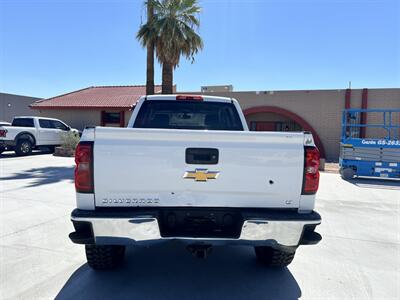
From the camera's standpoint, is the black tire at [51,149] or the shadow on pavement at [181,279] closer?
the shadow on pavement at [181,279]

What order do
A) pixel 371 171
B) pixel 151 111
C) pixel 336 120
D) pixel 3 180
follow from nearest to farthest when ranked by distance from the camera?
pixel 151 111
pixel 3 180
pixel 371 171
pixel 336 120

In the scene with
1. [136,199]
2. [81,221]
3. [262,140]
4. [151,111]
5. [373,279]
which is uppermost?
[151,111]

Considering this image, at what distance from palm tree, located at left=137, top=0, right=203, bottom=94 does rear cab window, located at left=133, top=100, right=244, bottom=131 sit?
34.3 feet

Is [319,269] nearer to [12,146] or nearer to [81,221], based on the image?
[81,221]

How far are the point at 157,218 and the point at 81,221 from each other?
657mm

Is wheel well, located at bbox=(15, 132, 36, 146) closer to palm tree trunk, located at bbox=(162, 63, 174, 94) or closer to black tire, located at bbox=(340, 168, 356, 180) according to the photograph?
palm tree trunk, located at bbox=(162, 63, 174, 94)

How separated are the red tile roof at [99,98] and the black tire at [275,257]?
18.9 metres

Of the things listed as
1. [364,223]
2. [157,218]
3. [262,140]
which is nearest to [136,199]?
[157,218]

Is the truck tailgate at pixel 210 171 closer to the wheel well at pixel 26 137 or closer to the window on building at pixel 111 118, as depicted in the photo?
the wheel well at pixel 26 137

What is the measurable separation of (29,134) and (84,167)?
48.9ft

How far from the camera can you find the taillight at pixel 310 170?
2668 mm

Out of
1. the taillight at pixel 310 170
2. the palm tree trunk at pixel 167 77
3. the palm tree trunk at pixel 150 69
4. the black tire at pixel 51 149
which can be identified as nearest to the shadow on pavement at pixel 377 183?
the taillight at pixel 310 170

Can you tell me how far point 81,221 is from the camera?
2518mm

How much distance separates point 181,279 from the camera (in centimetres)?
324
